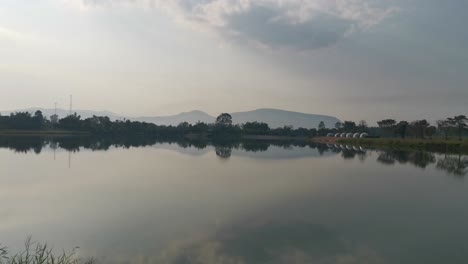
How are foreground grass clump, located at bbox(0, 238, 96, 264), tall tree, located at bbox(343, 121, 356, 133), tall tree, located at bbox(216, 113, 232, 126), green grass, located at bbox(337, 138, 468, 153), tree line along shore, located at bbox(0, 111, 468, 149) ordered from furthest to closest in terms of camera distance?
1. tall tree, located at bbox(216, 113, 232, 126)
2. tall tree, located at bbox(343, 121, 356, 133)
3. tree line along shore, located at bbox(0, 111, 468, 149)
4. green grass, located at bbox(337, 138, 468, 153)
5. foreground grass clump, located at bbox(0, 238, 96, 264)

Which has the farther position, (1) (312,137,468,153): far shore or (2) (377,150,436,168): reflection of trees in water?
(1) (312,137,468,153): far shore

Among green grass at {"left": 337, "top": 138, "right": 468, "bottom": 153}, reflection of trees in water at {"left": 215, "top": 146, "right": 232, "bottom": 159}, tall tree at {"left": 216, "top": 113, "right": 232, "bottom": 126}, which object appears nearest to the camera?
reflection of trees in water at {"left": 215, "top": 146, "right": 232, "bottom": 159}

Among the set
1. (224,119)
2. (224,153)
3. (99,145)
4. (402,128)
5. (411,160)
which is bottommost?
(224,153)

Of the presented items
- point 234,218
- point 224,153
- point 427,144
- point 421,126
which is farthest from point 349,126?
point 234,218

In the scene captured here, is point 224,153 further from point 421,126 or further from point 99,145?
point 421,126

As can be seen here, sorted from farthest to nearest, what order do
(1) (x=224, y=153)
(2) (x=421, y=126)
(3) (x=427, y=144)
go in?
(2) (x=421, y=126) → (3) (x=427, y=144) → (1) (x=224, y=153)

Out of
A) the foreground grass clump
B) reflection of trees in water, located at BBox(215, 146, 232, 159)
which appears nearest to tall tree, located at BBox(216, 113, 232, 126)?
reflection of trees in water, located at BBox(215, 146, 232, 159)

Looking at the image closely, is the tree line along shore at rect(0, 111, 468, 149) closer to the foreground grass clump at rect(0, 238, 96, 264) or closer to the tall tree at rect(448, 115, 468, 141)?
the tall tree at rect(448, 115, 468, 141)

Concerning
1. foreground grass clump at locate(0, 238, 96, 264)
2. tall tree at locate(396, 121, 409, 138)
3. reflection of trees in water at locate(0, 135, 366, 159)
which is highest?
tall tree at locate(396, 121, 409, 138)

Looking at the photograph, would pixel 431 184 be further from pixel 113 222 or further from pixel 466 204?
pixel 113 222

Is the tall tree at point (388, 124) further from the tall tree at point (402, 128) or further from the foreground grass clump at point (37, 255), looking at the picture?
the foreground grass clump at point (37, 255)

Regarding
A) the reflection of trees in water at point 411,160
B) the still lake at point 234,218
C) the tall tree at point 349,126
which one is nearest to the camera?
the still lake at point 234,218

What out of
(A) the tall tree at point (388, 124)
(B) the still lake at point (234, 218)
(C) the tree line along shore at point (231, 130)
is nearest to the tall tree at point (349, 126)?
(C) the tree line along shore at point (231, 130)

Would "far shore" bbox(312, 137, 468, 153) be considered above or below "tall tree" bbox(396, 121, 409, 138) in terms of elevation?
below
